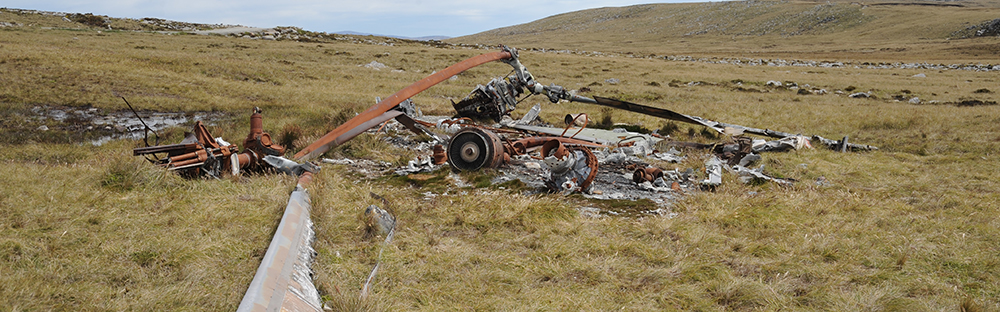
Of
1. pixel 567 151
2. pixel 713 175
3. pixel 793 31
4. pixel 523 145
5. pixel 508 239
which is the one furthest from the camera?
pixel 793 31

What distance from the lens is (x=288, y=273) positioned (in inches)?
126

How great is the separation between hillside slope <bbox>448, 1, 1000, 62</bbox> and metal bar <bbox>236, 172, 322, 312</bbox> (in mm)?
59335

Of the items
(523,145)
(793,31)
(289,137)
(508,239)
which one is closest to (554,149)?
(523,145)

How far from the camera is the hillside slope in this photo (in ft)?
200

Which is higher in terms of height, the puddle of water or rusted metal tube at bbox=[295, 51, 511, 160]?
rusted metal tube at bbox=[295, 51, 511, 160]

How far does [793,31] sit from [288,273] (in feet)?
368

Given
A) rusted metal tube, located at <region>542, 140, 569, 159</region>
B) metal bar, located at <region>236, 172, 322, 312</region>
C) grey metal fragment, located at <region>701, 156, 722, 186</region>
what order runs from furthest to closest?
1. grey metal fragment, located at <region>701, 156, 722, 186</region>
2. rusted metal tube, located at <region>542, 140, 569, 159</region>
3. metal bar, located at <region>236, 172, 322, 312</region>

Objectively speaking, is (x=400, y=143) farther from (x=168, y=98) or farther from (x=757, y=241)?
(x=168, y=98)

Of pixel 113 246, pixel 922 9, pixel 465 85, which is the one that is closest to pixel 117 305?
pixel 113 246

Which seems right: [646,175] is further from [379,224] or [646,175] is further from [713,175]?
[379,224]

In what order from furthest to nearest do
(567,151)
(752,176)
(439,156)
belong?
1. (439,156)
2. (752,176)
3. (567,151)

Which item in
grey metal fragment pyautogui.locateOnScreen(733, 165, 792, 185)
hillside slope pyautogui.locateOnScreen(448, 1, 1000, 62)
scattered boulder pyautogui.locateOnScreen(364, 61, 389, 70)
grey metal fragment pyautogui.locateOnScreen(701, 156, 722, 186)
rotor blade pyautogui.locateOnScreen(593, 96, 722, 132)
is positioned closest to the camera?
grey metal fragment pyautogui.locateOnScreen(701, 156, 722, 186)

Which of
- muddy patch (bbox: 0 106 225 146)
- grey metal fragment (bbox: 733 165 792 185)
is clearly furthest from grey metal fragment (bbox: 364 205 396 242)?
muddy patch (bbox: 0 106 225 146)

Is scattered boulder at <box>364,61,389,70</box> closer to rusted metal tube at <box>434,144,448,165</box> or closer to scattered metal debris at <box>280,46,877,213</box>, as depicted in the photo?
scattered metal debris at <box>280,46,877,213</box>
